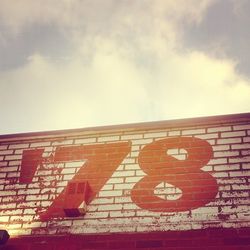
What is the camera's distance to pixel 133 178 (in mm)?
5539

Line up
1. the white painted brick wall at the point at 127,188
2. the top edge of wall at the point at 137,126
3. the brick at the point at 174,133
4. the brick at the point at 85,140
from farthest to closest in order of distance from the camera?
1. the brick at the point at 85,140
2. the brick at the point at 174,133
3. the top edge of wall at the point at 137,126
4. the white painted brick wall at the point at 127,188

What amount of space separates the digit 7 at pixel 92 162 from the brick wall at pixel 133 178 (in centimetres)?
2

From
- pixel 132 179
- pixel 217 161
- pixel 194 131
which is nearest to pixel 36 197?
pixel 132 179

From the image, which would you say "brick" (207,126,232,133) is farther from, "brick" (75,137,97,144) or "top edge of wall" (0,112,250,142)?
"brick" (75,137,97,144)

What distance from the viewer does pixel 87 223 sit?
5.24 m

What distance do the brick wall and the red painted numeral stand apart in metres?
0.01

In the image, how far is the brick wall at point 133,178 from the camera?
5.05 metres

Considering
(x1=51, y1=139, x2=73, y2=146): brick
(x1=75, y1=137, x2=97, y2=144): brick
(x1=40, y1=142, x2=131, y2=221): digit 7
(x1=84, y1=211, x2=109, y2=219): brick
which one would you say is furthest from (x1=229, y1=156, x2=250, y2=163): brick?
(x1=51, y1=139, x2=73, y2=146): brick

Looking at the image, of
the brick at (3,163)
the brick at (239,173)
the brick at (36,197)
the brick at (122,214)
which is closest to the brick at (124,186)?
the brick at (122,214)

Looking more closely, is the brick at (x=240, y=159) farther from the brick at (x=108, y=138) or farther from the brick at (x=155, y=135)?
the brick at (x=108, y=138)

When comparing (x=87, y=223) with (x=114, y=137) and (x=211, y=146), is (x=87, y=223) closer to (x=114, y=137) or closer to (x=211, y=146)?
(x=114, y=137)

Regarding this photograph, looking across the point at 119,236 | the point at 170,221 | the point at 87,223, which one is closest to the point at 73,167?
the point at 87,223

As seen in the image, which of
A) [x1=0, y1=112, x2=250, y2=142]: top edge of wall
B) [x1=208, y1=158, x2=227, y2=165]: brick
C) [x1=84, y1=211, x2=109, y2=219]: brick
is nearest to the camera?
[x1=84, y1=211, x2=109, y2=219]: brick

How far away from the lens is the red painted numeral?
16.9 ft
